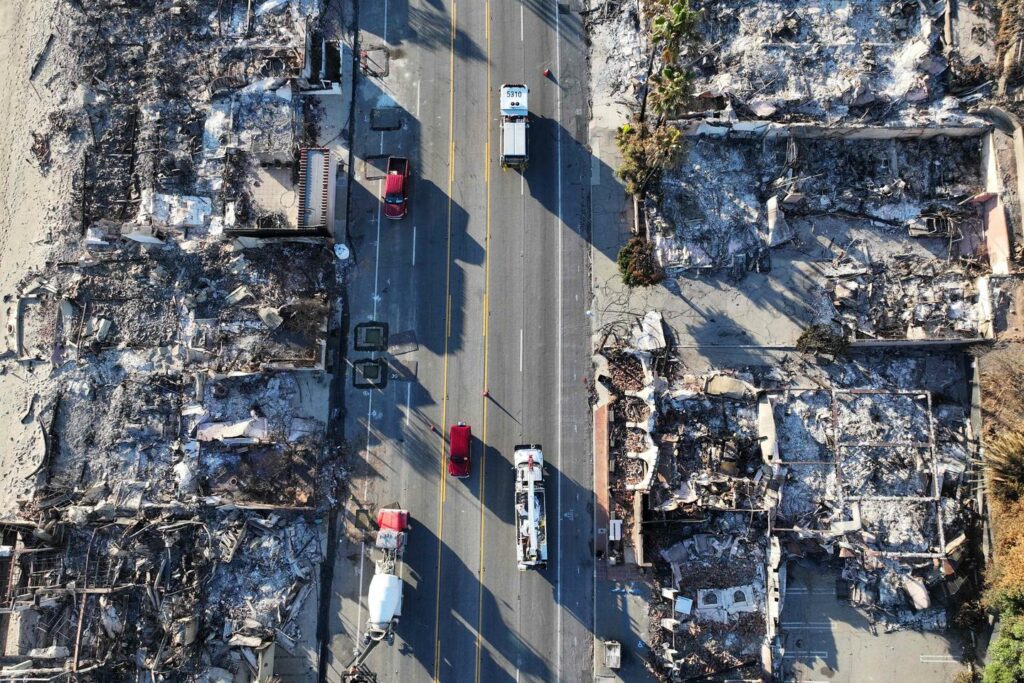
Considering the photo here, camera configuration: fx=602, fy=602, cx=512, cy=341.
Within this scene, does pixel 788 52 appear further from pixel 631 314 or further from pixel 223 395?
pixel 223 395

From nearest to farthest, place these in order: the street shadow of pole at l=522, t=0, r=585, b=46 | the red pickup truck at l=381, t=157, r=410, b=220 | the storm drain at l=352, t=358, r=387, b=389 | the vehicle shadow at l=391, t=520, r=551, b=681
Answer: the vehicle shadow at l=391, t=520, r=551, b=681 < the storm drain at l=352, t=358, r=387, b=389 < the red pickup truck at l=381, t=157, r=410, b=220 < the street shadow of pole at l=522, t=0, r=585, b=46

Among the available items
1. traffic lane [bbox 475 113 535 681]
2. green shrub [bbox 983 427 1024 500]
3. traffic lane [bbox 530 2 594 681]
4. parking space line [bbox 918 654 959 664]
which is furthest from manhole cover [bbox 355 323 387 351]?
parking space line [bbox 918 654 959 664]

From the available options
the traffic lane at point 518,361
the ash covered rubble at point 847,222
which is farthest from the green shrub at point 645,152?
the traffic lane at point 518,361

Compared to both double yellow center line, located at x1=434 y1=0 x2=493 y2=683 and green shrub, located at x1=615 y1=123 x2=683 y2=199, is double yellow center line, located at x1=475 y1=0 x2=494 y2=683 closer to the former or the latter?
double yellow center line, located at x1=434 y1=0 x2=493 y2=683

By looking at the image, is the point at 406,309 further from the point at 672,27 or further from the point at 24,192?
the point at 24,192

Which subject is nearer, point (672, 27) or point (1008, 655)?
point (1008, 655)

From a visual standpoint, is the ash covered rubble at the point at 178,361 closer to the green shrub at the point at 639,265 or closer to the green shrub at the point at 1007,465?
the green shrub at the point at 639,265

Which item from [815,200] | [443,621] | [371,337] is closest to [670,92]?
[815,200]
